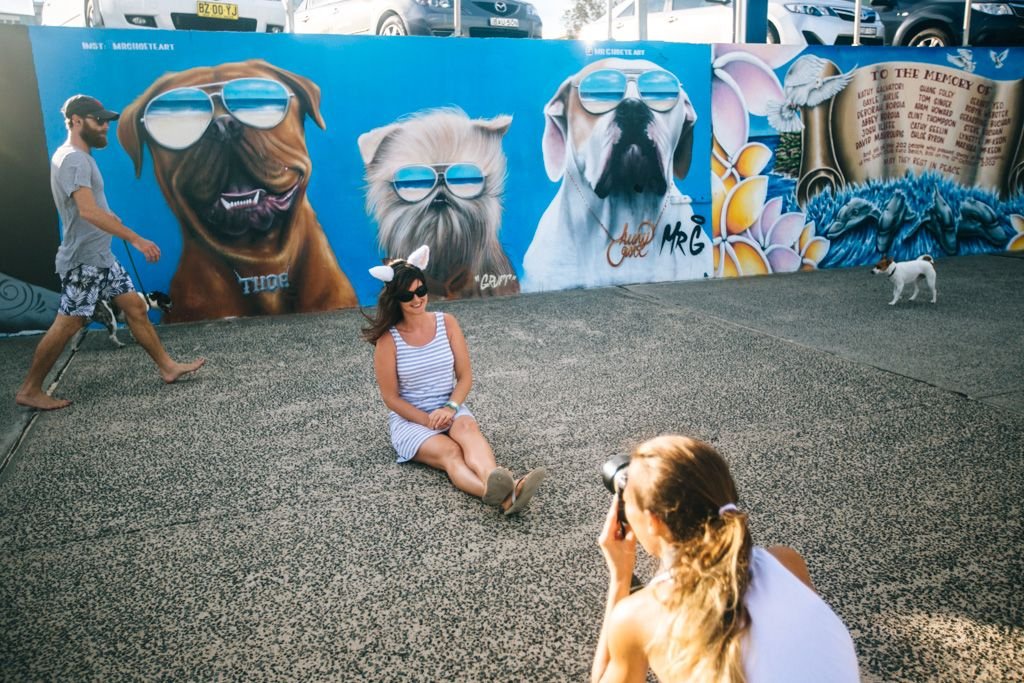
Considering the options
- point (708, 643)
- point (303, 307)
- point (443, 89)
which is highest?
point (443, 89)

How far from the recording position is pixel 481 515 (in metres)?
3.57

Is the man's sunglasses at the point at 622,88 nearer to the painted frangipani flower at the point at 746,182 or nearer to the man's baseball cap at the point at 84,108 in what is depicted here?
the painted frangipani flower at the point at 746,182

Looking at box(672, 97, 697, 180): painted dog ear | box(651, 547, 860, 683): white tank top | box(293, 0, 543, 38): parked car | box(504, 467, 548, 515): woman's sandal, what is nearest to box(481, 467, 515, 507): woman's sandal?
box(504, 467, 548, 515): woman's sandal

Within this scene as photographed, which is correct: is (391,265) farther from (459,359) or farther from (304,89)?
(304,89)

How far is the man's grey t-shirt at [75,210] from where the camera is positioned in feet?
17.0

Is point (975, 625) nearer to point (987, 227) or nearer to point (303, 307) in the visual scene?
point (303, 307)

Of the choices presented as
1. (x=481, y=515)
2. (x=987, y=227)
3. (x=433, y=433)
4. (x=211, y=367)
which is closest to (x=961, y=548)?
(x=481, y=515)

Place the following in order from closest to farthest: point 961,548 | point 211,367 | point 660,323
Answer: point 961,548, point 211,367, point 660,323

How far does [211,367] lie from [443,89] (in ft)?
12.9

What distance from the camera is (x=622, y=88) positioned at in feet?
29.0

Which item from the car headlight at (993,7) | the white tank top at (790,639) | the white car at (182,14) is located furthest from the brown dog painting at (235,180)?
the car headlight at (993,7)

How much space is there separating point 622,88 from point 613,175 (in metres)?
0.96

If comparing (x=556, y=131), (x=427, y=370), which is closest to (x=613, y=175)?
(x=556, y=131)

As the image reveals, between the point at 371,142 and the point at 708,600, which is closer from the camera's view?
the point at 708,600
